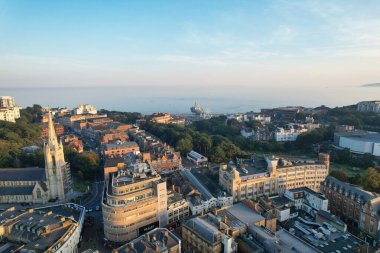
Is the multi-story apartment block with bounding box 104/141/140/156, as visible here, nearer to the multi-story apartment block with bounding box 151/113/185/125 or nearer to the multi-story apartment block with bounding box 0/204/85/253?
the multi-story apartment block with bounding box 0/204/85/253

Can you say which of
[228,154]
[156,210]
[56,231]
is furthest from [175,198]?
[228,154]

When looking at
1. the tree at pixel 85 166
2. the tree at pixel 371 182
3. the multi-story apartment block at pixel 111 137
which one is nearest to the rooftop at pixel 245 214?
the tree at pixel 371 182

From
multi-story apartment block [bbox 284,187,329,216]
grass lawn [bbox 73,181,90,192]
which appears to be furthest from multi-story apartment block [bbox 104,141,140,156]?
multi-story apartment block [bbox 284,187,329,216]

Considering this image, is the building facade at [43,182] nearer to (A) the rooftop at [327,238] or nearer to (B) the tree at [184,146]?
(B) the tree at [184,146]

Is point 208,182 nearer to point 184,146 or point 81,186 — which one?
point 81,186

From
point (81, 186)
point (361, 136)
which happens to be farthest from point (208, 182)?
point (361, 136)

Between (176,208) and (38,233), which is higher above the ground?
(38,233)
